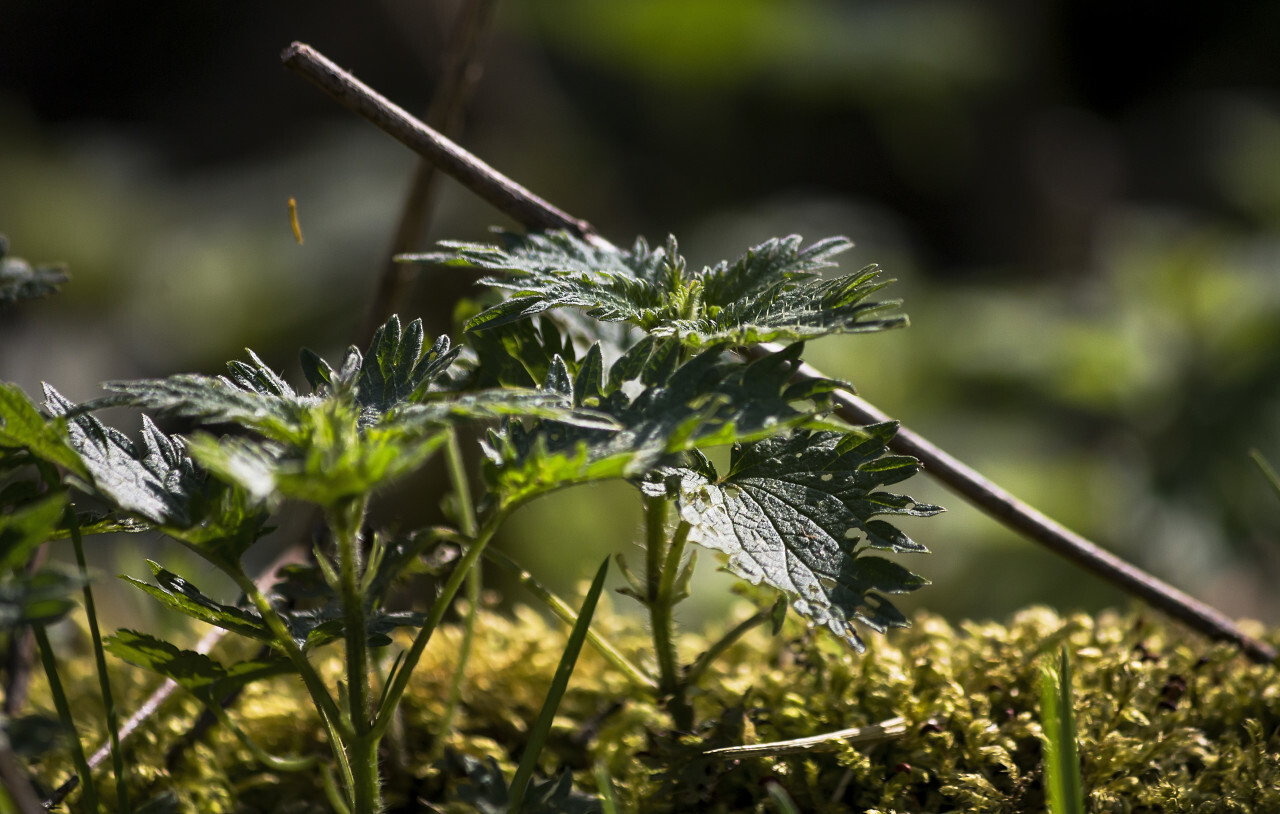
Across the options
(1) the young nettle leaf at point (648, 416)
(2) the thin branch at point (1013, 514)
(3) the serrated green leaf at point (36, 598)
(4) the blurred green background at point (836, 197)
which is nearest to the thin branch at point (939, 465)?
(2) the thin branch at point (1013, 514)

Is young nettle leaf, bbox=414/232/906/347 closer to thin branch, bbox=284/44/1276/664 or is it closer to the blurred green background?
thin branch, bbox=284/44/1276/664

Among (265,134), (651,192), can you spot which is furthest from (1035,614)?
(265,134)

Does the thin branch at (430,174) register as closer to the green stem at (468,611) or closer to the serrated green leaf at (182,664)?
the green stem at (468,611)

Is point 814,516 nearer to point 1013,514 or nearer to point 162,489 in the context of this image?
point 1013,514

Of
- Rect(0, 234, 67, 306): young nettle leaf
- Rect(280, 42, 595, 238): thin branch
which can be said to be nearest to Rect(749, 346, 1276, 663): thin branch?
Rect(280, 42, 595, 238): thin branch

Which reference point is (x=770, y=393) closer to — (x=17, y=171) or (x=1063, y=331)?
(x=1063, y=331)

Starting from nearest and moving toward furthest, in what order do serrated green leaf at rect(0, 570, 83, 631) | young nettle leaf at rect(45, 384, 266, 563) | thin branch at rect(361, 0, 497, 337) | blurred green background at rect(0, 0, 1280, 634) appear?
1. serrated green leaf at rect(0, 570, 83, 631)
2. young nettle leaf at rect(45, 384, 266, 563)
3. thin branch at rect(361, 0, 497, 337)
4. blurred green background at rect(0, 0, 1280, 634)
